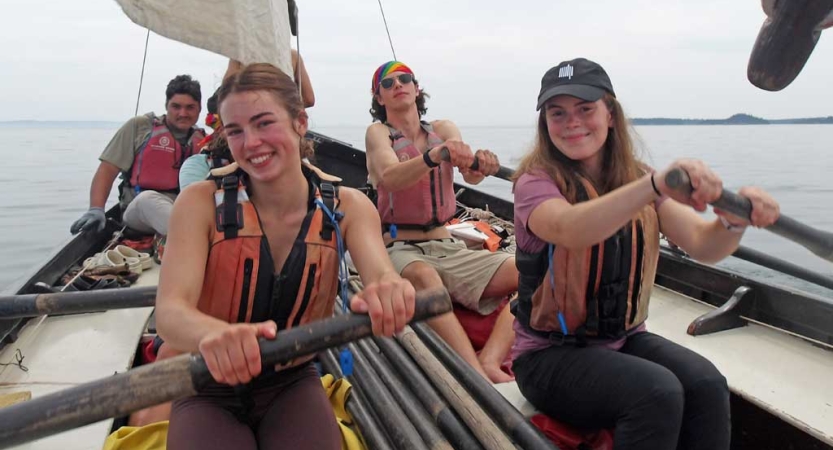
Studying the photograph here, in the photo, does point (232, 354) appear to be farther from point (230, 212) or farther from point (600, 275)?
point (600, 275)

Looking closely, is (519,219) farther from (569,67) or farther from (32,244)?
(32,244)

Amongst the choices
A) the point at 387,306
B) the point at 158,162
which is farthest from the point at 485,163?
the point at 158,162

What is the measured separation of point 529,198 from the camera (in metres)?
1.92

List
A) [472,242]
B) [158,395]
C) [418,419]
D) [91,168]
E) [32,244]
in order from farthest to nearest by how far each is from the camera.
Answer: [91,168], [32,244], [472,242], [418,419], [158,395]

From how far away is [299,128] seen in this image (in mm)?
1925

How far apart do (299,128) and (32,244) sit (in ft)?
27.9

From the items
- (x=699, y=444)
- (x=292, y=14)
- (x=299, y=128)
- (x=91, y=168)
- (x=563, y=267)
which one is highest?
(x=292, y=14)

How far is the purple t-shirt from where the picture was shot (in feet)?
6.22

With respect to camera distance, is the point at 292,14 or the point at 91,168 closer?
the point at 292,14

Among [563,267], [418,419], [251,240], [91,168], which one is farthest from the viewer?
[91,168]

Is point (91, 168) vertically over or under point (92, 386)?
under

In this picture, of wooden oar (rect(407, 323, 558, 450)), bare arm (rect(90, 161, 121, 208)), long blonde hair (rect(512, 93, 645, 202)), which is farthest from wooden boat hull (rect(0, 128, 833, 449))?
bare arm (rect(90, 161, 121, 208))

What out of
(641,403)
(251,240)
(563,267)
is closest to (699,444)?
(641,403)

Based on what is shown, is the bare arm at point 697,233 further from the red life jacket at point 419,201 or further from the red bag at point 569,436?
the red life jacket at point 419,201
